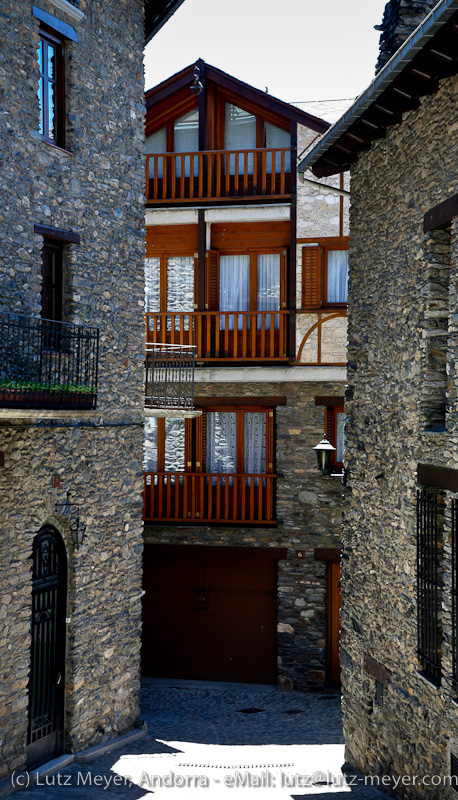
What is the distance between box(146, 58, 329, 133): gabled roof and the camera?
16.7m

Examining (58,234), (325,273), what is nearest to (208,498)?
(325,273)

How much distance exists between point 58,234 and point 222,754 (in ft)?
24.3

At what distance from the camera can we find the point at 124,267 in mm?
13242

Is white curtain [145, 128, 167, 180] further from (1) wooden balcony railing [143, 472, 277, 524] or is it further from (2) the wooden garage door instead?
(2) the wooden garage door

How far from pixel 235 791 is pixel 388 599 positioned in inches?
118

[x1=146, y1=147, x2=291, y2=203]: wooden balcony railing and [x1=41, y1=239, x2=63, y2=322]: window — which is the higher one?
[x1=146, y1=147, x2=291, y2=203]: wooden balcony railing

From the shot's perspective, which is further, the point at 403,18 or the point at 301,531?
the point at 301,531

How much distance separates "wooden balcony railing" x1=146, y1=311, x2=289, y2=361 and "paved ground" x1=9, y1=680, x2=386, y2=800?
605cm

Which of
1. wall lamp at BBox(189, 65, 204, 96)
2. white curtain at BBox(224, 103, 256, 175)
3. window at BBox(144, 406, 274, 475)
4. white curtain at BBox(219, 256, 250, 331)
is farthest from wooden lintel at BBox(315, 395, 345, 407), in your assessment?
wall lamp at BBox(189, 65, 204, 96)

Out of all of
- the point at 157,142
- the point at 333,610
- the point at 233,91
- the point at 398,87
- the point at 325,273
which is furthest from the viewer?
the point at 157,142

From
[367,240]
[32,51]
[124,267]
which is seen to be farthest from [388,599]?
[32,51]

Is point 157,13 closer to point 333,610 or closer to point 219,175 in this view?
point 219,175

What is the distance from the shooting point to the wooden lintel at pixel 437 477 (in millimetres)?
8195

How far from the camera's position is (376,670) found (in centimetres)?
1058
